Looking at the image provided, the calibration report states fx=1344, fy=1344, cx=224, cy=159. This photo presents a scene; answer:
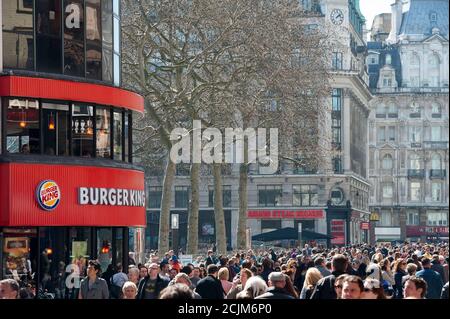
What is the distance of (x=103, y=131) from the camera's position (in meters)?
37.8

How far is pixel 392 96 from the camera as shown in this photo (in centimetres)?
15762

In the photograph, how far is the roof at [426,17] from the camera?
155125 mm

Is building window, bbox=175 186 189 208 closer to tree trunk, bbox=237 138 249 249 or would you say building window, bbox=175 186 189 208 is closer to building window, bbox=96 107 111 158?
tree trunk, bbox=237 138 249 249

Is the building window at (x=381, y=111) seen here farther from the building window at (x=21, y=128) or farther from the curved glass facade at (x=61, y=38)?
the building window at (x=21, y=128)

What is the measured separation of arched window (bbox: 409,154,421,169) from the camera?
157 m

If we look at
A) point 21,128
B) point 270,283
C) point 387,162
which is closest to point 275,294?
point 270,283

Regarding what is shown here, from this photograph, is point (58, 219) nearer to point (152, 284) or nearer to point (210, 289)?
point (152, 284)

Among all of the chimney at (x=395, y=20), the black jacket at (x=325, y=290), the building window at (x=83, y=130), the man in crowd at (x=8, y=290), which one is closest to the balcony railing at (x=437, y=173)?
the chimney at (x=395, y=20)

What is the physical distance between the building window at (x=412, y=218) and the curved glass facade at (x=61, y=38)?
384 feet

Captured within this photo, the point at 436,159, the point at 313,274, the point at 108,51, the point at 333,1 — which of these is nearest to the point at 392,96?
the point at 436,159

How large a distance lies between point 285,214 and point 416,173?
49497 mm

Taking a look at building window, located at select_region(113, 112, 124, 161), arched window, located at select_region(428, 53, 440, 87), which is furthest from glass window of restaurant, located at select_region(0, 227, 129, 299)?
arched window, located at select_region(428, 53, 440, 87)

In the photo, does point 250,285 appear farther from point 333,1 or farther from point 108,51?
point 333,1

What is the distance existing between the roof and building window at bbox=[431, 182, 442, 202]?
17622 mm
